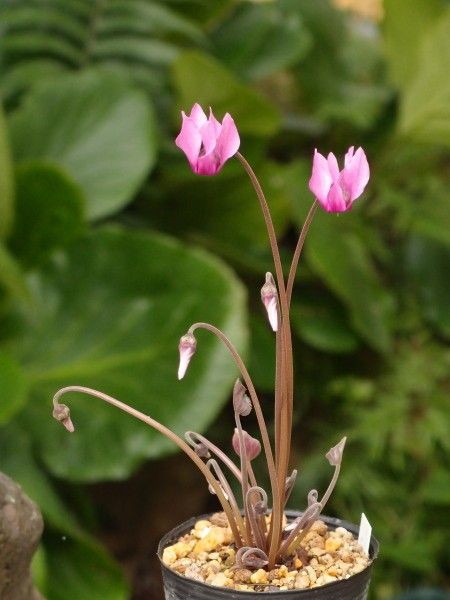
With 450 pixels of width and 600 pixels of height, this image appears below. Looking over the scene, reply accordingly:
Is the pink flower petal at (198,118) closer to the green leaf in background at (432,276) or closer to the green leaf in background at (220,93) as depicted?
the green leaf in background at (220,93)

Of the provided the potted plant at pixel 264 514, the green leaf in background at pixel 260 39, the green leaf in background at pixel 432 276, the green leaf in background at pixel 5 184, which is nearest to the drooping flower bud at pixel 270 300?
the potted plant at pixel 264 514

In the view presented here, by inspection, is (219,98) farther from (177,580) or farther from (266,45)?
(177,580)

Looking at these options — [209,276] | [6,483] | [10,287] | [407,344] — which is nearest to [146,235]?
[209,276]

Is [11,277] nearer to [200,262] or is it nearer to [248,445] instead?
[200,262]

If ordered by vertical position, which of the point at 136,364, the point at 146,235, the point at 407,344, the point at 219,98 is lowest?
the point at 407,344

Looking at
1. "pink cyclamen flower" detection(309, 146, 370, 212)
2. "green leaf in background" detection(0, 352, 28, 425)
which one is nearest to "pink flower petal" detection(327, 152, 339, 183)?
"pink cyclamen flower" detection(309, 146, 370, 212)
